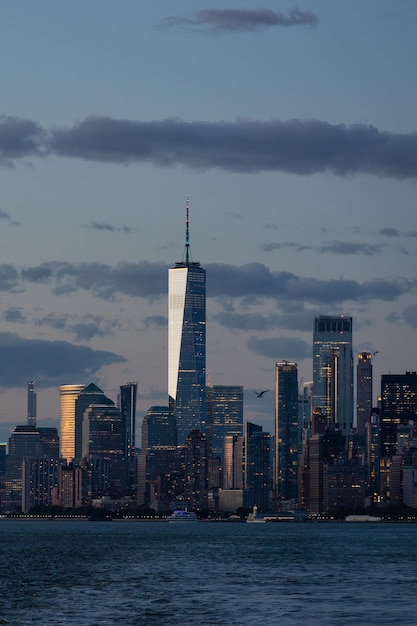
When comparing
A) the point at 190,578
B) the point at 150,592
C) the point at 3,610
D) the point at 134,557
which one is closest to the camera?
the point at 3,610

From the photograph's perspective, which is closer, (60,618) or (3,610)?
(60,618)

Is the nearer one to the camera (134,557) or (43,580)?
(43,580)

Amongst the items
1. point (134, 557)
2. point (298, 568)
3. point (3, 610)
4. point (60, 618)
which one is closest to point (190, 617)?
point (60, 618)

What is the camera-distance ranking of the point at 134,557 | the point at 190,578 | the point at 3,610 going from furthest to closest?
the point at 134,557 < the point at 190,578 < the point at 3,610

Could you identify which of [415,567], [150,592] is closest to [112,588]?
[150,592]

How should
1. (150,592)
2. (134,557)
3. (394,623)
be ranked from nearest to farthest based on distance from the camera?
1. (394,623)
2. (150,592)
3. (134,557)

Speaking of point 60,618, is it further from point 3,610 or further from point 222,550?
point 222,550

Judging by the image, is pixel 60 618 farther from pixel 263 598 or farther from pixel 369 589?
pixel 369 589

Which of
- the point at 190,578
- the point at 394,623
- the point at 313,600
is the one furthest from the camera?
the point at 190,578
